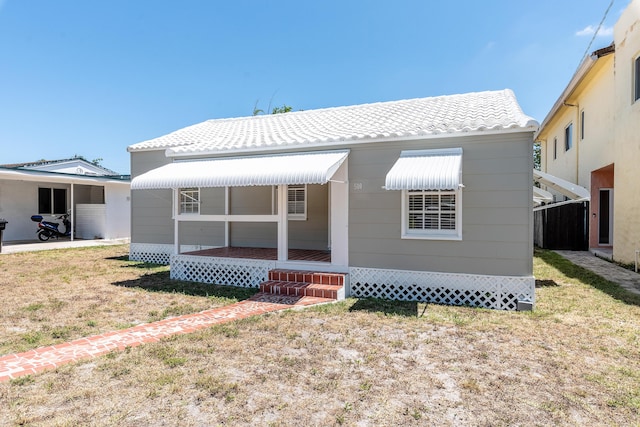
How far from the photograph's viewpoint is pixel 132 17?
58.2 feet

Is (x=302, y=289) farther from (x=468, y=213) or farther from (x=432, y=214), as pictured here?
(x=468, y=213)

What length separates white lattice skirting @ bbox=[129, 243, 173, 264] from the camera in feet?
47.8

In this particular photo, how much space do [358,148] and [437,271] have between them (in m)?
3.65

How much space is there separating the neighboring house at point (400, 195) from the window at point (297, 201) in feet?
0.20

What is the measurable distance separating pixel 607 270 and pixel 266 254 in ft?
38.7

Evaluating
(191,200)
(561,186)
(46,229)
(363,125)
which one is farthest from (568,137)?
(46,229)

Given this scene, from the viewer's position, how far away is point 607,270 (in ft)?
40.5

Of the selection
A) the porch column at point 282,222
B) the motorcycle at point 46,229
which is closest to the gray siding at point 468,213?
the porch column at point 282,222

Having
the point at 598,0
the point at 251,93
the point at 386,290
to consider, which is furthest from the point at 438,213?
the point at 251,93

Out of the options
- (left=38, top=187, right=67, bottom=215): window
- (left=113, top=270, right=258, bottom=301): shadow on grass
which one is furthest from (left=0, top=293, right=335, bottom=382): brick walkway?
(left=38, top=187, right=67, bottom=215): window

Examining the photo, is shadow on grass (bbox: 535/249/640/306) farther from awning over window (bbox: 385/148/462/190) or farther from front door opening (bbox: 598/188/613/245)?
awning over window (bbox: 385/148/462/190)

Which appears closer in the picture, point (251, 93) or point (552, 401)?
point (552, 401)

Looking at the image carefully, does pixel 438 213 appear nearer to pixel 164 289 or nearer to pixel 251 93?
pixel 164 289

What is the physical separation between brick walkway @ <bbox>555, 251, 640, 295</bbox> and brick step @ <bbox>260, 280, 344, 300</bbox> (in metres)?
7.80
